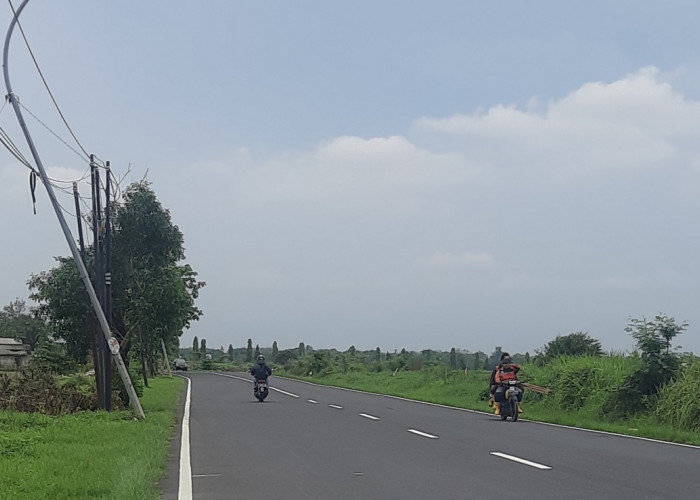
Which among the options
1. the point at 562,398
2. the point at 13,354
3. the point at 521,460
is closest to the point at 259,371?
the point at 562,398

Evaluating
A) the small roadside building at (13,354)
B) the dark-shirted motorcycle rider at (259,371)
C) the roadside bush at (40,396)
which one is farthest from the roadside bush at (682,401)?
the small roadside building at (13,354)

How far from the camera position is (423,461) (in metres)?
12.9

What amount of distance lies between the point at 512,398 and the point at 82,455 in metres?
11.8

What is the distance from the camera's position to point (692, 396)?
1952 centimetres

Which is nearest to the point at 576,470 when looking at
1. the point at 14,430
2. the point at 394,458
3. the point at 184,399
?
the point at 394,458

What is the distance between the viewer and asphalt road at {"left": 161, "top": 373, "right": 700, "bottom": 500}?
10.1m

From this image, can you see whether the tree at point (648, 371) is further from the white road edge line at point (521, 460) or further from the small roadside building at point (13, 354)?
the small roadside building at point (13, 354)

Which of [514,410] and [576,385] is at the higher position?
[576,385]

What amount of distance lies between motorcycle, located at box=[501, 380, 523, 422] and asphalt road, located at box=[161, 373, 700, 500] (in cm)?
43

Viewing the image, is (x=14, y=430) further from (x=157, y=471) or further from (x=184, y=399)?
(x=184, y=399)

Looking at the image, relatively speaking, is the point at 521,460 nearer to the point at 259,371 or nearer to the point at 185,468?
the point at 185,468

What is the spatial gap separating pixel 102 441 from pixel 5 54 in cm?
838

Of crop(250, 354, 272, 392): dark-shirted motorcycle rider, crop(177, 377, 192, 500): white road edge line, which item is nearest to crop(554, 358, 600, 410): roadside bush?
crop(250, 354, 272, 392): dark-shirted motorcycle rider

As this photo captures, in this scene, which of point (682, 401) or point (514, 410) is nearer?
point (682, 401)
